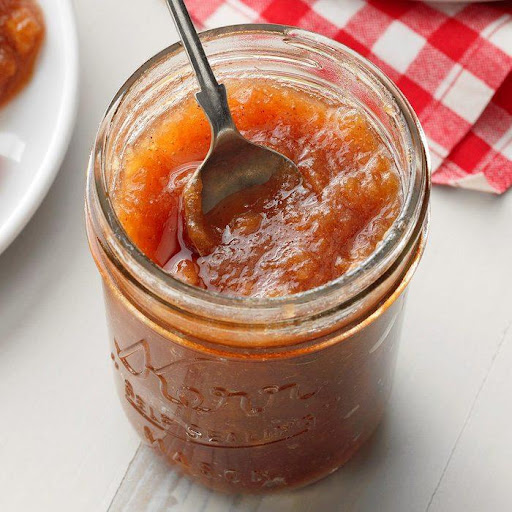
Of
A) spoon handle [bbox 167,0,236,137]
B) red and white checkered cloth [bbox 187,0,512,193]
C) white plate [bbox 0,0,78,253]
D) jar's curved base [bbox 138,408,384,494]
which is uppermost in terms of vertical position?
spoon handle [bbox 167,0,236,137]

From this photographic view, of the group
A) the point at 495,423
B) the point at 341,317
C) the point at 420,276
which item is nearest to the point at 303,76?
the point at 341,317

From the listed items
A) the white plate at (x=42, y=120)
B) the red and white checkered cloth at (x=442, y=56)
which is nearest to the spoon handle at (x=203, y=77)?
the white plate at (x=42, y=120)

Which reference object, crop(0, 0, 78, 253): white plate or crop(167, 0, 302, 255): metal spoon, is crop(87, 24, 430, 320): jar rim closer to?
crop(167, 0, 302, 255): metal spoon

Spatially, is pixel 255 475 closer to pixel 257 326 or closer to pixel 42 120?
pixel 257 326

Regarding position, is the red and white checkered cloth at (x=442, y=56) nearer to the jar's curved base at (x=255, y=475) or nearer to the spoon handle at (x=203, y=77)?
the jar's curved base at (x=255, y=475)

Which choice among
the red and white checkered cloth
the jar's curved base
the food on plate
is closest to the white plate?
the food on plate

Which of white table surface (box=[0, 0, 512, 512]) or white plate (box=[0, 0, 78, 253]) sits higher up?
white plate (box=[0, 0, 78, 253])
